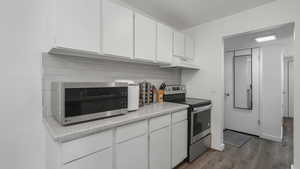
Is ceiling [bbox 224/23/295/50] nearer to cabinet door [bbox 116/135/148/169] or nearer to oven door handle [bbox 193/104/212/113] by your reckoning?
oven door handle [bbox 193/104/212/113]

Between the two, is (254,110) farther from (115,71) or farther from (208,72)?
(115,71)

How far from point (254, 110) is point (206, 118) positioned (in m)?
1.73

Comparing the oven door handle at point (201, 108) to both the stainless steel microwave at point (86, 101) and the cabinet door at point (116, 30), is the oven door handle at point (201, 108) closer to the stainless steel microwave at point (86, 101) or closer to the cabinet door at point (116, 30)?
the stainless steel microwave at point (86, 101)

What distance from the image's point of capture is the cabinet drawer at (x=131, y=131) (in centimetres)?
132

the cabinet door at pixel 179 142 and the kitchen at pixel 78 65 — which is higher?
the kitchen at pixel 78 65

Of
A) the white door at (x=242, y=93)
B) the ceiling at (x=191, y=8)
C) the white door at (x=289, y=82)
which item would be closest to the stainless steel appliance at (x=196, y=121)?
the ceiling at (x=191, y=8)

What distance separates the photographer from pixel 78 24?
1.31m

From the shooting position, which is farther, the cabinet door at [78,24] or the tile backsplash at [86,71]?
the tile backsplash at [86,71]

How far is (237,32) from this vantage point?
233 cm

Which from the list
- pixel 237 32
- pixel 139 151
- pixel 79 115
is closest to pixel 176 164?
pixel 139 151

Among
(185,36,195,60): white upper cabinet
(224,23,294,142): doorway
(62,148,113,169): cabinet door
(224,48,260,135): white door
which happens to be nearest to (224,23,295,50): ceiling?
(224,23,294,142): doorway

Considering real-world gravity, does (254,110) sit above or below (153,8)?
below

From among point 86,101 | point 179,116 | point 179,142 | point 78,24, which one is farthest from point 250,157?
point 78,24

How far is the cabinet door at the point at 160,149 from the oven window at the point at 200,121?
1.96 feet
